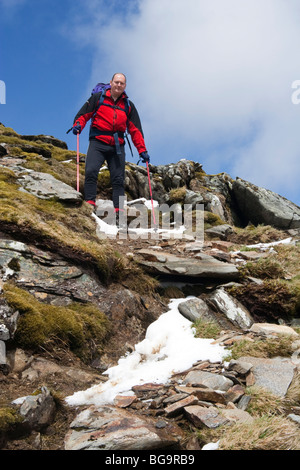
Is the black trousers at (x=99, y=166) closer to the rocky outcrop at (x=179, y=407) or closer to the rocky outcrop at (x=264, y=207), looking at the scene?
the rocky outcrop at (x=179, y=407)

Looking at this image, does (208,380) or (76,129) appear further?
(76,129)

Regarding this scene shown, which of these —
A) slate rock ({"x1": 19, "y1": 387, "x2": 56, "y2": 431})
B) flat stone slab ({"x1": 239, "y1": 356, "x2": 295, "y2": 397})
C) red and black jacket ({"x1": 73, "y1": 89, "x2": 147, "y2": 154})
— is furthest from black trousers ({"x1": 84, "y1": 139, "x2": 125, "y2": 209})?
slate rock ({"x1": 19, "y1": 387, "x2": 56, "y2": 431})

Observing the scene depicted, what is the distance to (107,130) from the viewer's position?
12.1 metres

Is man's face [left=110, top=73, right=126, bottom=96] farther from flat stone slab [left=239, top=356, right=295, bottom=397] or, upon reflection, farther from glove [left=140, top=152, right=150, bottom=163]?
flat stone slab [left=239, top=356, right=295, bottom=397]

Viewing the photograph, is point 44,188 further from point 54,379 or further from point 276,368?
point 276,368

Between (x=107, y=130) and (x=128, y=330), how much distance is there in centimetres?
806

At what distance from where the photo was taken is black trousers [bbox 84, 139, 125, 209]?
39.7 feet

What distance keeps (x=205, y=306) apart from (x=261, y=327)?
1.39 meters

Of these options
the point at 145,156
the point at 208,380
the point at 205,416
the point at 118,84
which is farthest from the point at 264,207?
the point at 205,416

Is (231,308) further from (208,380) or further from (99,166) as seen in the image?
(99,166)

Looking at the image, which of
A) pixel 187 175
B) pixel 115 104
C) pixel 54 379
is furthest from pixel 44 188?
pixel 187 175

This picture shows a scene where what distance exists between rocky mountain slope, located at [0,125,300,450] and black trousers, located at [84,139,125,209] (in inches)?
46.0

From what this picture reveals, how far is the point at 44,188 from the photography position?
11.3m

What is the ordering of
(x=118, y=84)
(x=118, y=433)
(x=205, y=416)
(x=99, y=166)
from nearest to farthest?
1. (x=118, y=433)
2. (x=205, y=416)
3. (x=118, y=84)
4. (x=99, y=166)
